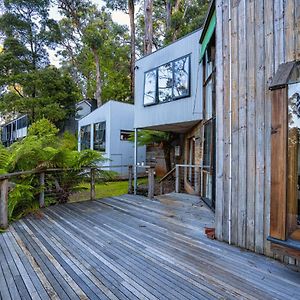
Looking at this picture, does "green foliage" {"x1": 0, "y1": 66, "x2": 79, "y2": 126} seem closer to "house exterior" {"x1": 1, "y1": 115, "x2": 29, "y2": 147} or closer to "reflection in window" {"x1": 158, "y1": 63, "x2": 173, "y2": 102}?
"house exterior" {"x1": 1, "y1": 115, "x2": 29, "y2": 147}

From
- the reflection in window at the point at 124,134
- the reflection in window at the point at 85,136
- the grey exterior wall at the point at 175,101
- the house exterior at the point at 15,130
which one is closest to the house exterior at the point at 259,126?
the grey exterior wall at the point at 175,101

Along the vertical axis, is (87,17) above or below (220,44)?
above

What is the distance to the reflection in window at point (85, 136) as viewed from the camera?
1526 centimetres

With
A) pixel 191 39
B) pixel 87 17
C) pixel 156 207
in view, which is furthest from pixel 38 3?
pixel 156 207

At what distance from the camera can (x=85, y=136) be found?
15727 mm

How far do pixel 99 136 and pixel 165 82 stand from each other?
6.86 metres

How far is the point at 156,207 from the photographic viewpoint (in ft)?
18.6

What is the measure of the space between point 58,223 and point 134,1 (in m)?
16.8

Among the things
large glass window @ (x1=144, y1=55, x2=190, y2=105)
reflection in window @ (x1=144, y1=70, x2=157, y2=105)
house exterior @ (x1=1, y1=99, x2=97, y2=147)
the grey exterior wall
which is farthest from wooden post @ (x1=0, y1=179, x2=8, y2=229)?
house exterior @ (x1=1, y1=99, x2=97, y2=147)

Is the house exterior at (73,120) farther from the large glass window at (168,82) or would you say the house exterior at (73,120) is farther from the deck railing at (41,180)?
the deck railing at (41,180)

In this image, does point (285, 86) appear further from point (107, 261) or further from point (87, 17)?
point (87, 17)

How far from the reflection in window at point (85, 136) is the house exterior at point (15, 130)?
799cm

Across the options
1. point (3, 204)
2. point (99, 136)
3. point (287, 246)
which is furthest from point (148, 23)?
point (287, 246)

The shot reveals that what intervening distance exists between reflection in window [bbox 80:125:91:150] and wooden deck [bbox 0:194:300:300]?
10.9 meters
